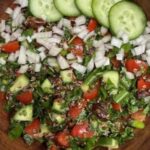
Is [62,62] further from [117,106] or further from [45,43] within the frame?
[117,106]

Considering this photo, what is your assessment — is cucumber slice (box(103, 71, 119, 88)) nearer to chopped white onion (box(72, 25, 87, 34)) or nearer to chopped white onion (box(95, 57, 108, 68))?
chopped white onion (box(95, 57, 108, 68))

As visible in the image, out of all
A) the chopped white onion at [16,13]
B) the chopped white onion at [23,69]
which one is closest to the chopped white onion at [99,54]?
the chopped white onion at [23,69]

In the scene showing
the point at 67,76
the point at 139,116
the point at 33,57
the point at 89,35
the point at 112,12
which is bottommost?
the point at 139,116

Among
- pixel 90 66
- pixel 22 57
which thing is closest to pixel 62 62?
pixel 90 66

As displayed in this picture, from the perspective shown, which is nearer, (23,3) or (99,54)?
(99,54)

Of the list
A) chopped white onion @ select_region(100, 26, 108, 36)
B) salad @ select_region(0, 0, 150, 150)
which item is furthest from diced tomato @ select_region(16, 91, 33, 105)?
chopped white onion @ select_region(100, 26, 108, 36)
